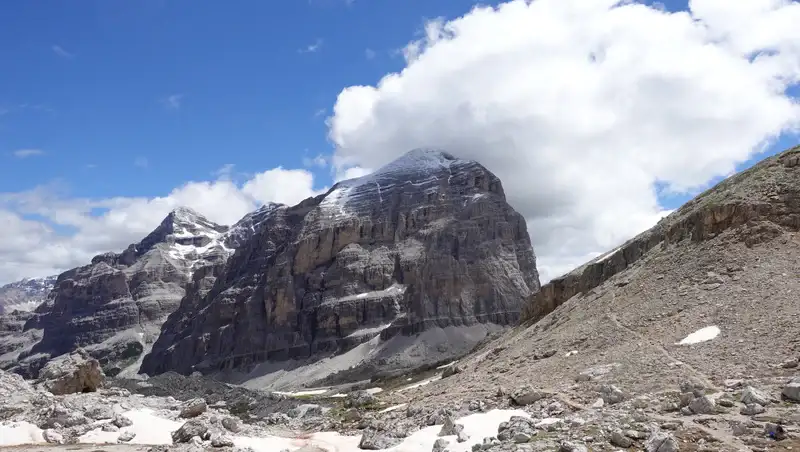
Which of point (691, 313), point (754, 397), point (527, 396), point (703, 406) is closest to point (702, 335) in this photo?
point (691, 313)

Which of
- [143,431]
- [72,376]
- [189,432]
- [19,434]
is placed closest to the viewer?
[19,434]

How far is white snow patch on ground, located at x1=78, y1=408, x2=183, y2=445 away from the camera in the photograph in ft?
116

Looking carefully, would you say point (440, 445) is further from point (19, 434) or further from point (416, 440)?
point (19, 434)

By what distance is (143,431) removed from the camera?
37.2 m

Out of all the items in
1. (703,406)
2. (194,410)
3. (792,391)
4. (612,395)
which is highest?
(194,410)

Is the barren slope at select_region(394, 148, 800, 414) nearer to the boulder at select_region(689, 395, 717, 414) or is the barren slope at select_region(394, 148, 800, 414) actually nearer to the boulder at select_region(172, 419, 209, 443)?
the boulder at select_region(689, 395, 717, 414)

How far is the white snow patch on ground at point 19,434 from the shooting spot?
110 feet

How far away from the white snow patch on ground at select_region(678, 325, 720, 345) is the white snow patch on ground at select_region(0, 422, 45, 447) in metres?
36.1

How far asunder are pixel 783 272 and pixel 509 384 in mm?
19108

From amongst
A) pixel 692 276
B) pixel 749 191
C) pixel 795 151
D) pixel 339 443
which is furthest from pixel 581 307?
pixel 339 443

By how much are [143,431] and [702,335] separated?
32.9 metres

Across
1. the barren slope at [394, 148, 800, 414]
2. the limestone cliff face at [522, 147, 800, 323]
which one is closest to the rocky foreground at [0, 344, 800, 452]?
the barren slope at [394, 148, 800, 414]

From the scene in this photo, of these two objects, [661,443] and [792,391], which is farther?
[792,391]

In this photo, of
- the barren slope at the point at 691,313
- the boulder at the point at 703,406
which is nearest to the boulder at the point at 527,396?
the barren slope at the point at 691,313
